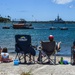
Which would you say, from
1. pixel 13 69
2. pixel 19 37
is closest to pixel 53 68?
pixel 13 69

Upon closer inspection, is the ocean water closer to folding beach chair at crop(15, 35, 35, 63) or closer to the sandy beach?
folding beach chair at crop(15, 35, 35, 63)

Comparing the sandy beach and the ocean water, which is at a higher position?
the sandy beach

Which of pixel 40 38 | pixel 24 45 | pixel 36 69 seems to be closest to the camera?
pixel 36 69

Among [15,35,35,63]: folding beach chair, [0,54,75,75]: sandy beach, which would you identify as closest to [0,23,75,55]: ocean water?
[15,35,35,63]: folding beach chair

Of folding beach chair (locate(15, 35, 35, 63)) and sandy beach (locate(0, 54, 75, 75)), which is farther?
folding beach chair (locate(15, 35, 35, 63))

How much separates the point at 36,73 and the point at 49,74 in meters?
0.41

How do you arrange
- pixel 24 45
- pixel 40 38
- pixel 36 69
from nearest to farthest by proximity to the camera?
1. pixel 36 69
2. pixel 24 45
3. pixel 40 38

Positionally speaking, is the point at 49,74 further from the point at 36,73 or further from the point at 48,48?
the point at 48,48

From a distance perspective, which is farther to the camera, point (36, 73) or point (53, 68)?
point (53, 68)

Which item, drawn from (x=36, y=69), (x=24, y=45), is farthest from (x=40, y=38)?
(x=36, y=69)

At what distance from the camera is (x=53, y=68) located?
10758 mm

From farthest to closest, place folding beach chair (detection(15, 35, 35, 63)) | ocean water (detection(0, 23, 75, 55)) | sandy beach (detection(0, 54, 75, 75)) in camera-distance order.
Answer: ocean water (detection(0, 23, 75, 55))
folding beach chair (detection(15, 35, 35, 63))
sandy beach (detection(0, 54, 75, 75))

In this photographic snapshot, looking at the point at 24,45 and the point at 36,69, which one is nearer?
the point at 36,69

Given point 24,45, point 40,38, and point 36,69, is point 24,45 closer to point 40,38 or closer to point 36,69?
point 36,69
